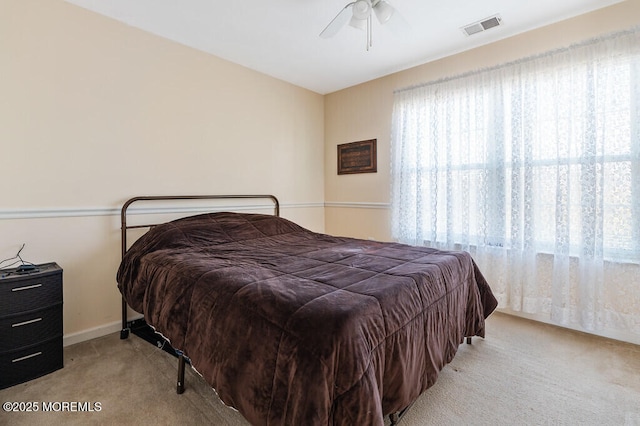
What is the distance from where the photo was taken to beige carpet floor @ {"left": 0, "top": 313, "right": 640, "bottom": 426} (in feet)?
5.14

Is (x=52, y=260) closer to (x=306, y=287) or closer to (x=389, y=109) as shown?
(x=306, y=287)

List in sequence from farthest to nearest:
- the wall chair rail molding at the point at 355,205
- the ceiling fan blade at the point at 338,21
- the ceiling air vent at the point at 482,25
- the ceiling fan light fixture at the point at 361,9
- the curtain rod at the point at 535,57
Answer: the wall chair rail molding at the point at 355,205 → the ceiling air vent at the point at 482,25 → the curtain rod at the point at 535,57 → the ceiling fan blade at the point at 338,21 → the ceiling fan light fixture at the point at 361,9

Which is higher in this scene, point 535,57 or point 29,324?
point 535,57

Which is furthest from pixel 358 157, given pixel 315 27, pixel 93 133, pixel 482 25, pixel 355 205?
pixel 93 133

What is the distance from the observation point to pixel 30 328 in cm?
188

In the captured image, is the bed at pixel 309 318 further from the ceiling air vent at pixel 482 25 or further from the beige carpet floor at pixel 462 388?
the ceiling air vent at pixel 482 25

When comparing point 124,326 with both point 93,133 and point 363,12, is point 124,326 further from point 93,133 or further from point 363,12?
point 363,12

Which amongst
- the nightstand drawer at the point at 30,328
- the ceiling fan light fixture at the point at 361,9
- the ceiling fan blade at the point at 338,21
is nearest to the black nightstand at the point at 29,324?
the nightstand drawer at the point at 30,328

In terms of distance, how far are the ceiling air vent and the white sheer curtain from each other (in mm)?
403

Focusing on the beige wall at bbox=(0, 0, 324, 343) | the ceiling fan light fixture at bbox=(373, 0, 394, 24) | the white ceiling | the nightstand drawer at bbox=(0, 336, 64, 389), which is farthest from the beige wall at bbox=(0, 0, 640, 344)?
the ceiling fan light fixture at bbox=(373, 0, 394, 24)

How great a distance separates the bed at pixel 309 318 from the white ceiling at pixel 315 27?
1.79 m

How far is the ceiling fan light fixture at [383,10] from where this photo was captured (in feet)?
6.82

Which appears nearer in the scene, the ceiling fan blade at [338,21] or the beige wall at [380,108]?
the ceiling fan blade at [338,21]

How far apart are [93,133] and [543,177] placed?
382 centimetres
